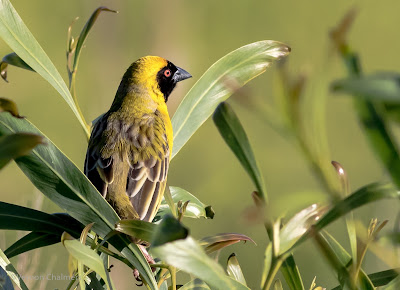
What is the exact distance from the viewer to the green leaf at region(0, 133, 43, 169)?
416 millimetres

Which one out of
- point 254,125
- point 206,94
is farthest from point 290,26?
point 206,94

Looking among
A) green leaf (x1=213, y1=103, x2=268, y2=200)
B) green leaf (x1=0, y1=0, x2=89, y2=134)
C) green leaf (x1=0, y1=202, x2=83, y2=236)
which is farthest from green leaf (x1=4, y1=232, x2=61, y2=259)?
green leaf (x1=213, y1=103, x2=268, y2=200)

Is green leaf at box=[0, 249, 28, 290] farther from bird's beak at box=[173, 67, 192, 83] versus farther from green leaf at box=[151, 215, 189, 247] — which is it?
bird's beak at box=[173, 67, 192, 83]

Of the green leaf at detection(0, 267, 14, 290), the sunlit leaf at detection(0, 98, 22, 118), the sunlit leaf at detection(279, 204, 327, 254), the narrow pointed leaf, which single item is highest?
the sunlit leaf at detection(0, 98, 22, 118)

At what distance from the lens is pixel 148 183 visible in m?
1.51

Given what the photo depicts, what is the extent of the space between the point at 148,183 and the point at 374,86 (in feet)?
4.10

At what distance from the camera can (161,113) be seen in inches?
78.7

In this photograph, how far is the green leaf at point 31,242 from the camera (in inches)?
30.0

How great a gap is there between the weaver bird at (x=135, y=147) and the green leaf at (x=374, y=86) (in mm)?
975

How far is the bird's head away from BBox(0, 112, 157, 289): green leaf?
139 cm

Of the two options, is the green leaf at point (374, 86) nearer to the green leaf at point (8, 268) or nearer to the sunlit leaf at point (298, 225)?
the sunlit leaf at point (298, 225)

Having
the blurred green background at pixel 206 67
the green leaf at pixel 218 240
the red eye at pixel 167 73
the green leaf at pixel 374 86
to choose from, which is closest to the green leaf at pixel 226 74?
the green leaf at pixel 218 240

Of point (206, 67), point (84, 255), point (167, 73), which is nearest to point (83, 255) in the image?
point (84, 255)

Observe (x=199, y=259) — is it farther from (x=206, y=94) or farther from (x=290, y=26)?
(x=290, y=26)
